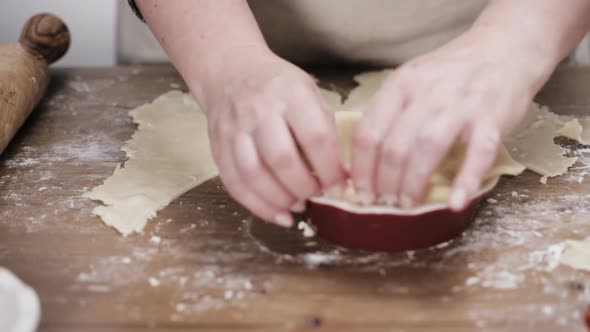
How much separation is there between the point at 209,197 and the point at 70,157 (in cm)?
27

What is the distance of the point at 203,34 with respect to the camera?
0.93m

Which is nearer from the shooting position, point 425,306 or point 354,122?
point 425,306

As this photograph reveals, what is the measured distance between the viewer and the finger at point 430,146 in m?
0.71

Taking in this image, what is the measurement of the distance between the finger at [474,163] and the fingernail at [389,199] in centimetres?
7

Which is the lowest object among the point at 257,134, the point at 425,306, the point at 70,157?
the point at 70,157

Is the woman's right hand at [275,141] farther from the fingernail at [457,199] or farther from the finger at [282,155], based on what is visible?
the fingernail at [457,199]

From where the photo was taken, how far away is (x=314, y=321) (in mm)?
733

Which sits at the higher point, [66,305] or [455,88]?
[455,88]

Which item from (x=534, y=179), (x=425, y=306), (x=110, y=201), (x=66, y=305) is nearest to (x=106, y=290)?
(x=66, y=305)

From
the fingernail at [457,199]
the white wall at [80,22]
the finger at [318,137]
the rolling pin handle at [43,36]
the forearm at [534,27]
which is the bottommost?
the white wall at [80,22]

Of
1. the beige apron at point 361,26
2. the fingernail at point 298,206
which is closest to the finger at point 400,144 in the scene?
the fingernail at point 298,206

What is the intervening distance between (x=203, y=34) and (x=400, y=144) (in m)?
0.35

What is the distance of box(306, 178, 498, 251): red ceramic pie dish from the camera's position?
0.79 metres

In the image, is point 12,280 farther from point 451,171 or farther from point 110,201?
point 451,171
